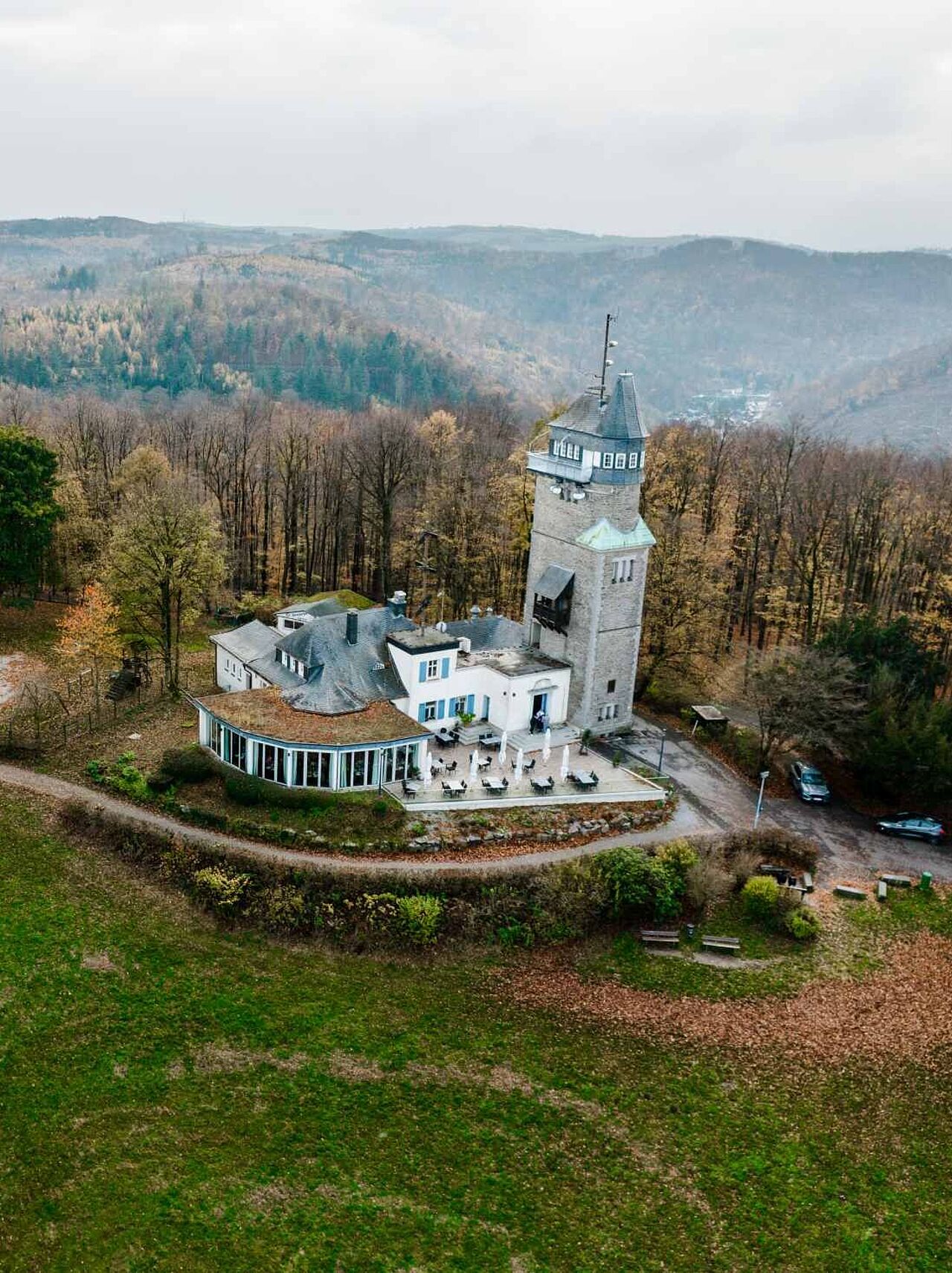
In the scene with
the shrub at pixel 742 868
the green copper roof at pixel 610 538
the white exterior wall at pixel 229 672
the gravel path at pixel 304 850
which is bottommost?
the shrub at pixel 742 868

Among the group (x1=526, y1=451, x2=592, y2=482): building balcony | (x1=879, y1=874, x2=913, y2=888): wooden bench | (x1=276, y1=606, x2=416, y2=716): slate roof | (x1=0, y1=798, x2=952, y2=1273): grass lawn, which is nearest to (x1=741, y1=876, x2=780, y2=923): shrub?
(x1=879, y1=874, x2=913, y2=888): wooden bench

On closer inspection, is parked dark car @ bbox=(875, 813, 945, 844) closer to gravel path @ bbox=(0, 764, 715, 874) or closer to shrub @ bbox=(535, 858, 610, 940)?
gravel path @ bbox=(0, 764, 715, 874)

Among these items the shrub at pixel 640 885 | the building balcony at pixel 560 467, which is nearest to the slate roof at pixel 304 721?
the shrub at pixel 640 885

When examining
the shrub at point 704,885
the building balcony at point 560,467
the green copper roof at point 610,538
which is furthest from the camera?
the building balcony at point 560,467

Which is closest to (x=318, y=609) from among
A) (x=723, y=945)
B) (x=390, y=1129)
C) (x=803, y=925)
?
(x=723, y=945)

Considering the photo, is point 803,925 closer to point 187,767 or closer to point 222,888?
point 222,888

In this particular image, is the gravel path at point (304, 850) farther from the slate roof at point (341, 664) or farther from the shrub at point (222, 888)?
the slate roof at point (341, 664)

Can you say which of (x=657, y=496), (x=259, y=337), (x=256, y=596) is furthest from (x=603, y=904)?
(x=259, y=337)
